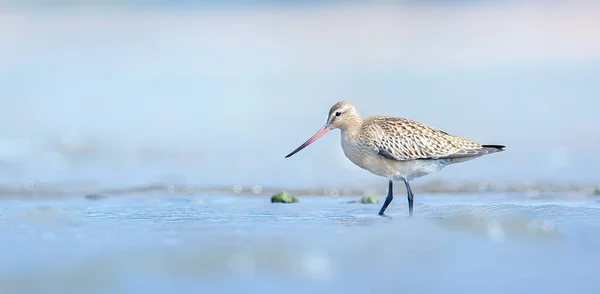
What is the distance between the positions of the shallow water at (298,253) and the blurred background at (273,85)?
12.2 ft

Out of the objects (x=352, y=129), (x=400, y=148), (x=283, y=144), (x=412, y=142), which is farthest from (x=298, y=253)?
(x=283, y=144)

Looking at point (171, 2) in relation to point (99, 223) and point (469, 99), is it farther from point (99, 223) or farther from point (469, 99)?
point (99, 223)

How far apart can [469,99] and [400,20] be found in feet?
17.5

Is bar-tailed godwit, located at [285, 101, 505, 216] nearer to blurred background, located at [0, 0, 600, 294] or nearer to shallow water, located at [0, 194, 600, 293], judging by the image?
blurred background, located at [0, 0, 600, 294]

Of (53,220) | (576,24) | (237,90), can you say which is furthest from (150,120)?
(576,24)

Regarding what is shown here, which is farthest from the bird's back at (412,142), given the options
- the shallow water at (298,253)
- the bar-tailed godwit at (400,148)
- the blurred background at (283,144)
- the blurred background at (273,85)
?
the blurred background at (273,85)

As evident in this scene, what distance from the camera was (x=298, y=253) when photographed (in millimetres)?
6105

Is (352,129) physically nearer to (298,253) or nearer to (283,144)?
(298,253)

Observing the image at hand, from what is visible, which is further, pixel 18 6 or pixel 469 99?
pixel 18 6

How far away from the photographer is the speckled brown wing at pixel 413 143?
870cm

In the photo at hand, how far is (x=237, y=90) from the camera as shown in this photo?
51.1 ft

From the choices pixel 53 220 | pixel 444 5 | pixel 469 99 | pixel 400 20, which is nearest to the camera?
pixel 53 220

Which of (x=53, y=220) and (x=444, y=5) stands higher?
(x=444, y=5)

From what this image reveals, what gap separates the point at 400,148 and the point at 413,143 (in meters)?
0.14
